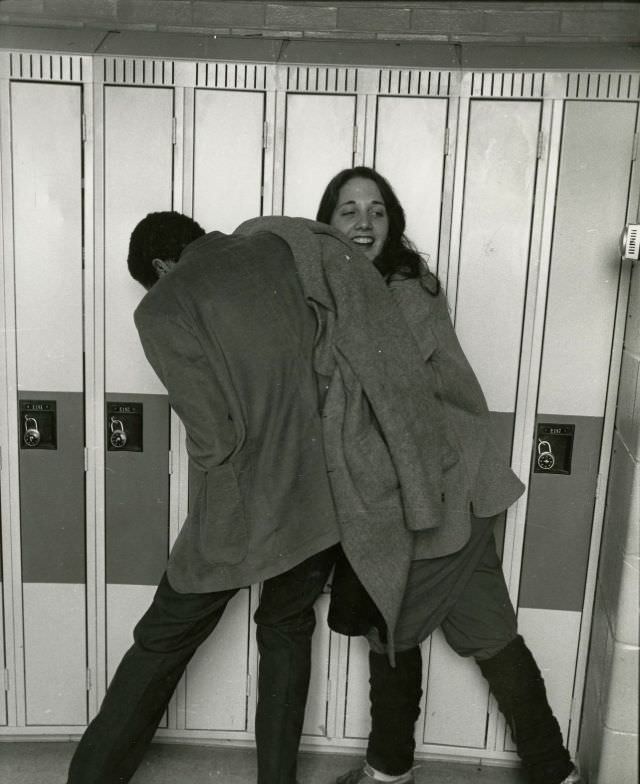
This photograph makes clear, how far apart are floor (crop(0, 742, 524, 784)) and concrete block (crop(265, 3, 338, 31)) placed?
2386 mm

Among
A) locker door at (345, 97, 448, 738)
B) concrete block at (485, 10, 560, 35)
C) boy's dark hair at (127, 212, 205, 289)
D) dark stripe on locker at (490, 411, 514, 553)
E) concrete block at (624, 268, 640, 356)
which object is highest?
concrete block at (485, 10, 560, 35)

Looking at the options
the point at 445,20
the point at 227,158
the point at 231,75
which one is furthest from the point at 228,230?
the point at 445,20

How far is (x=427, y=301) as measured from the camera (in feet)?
6.81

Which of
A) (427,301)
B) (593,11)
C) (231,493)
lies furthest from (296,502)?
(593,11)

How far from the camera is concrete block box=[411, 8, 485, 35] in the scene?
255cm

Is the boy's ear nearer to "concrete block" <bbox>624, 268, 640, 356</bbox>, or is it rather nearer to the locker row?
the locker row

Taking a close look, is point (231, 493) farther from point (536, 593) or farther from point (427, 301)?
point (536, 593)

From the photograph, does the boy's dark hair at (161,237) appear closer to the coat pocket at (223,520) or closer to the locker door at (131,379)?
the locker door at (131,379)

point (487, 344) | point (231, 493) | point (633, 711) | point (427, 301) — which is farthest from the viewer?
point (487, 344)

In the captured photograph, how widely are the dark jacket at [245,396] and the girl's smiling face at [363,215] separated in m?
0.38

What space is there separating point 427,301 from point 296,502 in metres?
0.62

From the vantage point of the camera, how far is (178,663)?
2.17m

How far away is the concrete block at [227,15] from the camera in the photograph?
2.53 m

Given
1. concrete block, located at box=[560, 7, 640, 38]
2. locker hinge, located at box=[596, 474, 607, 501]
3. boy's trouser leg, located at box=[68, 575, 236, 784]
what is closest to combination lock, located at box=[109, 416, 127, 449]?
boy's trouser leg, located at box=[68, 575, 236, 784]
